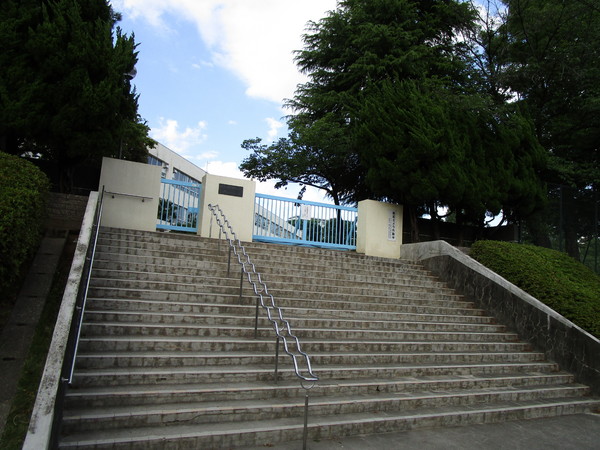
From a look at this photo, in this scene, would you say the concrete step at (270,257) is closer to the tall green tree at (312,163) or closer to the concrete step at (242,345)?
the concrete step at (242,345)

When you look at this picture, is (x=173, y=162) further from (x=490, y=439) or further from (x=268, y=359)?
(x=490, y=439)

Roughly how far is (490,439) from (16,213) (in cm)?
605

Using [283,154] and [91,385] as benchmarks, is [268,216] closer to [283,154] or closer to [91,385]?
[283,154]

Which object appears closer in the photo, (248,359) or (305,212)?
(248,359)

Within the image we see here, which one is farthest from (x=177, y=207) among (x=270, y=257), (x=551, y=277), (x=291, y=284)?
(x=551, y=277)

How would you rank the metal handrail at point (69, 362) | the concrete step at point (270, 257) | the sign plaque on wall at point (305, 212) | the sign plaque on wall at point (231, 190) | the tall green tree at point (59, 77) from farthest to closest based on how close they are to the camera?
the sign plaque on wall at point (305, 212) < the sign plaque on wall at point (231, 190) < the tall green tree at point (59, 77) < the concrete step at point (270, 257) < the metal handrail at point (69, 362)

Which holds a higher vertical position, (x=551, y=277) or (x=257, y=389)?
(x=551, y=277)

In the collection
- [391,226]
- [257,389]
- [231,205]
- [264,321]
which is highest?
[231,205]


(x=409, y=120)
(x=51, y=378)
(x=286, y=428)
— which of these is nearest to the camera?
(x=51, y=378)

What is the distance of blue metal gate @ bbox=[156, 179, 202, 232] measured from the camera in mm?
10430

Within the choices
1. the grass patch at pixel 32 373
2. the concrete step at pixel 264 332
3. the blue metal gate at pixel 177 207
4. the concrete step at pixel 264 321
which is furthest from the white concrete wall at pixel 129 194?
the concrete step at pixel 264 332

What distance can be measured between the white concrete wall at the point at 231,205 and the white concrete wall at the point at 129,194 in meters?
1.13

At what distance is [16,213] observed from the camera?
501cm

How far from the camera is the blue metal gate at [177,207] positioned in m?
10.4
